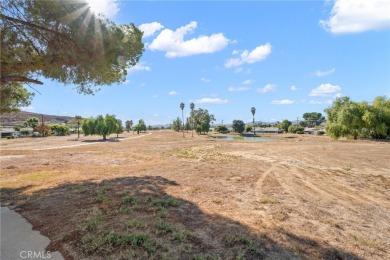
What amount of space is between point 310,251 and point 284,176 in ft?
28.9

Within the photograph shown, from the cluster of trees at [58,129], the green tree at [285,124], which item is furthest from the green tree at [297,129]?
the cluster of trees at [58,129]

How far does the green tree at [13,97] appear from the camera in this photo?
14.2 meters

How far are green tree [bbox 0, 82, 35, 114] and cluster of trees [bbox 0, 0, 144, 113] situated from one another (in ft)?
5.78

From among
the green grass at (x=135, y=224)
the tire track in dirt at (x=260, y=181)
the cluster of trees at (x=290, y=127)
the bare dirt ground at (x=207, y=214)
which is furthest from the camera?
the cluster of trees at (x=290, y=127)

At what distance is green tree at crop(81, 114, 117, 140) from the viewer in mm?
67938

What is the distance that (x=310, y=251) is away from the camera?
5.76m

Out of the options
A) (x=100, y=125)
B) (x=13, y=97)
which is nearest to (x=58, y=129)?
(x=100, y=125)

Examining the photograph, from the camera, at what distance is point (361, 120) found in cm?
4859

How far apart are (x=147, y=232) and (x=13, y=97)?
588 inches

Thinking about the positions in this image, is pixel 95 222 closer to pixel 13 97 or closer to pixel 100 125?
pixel 13 97

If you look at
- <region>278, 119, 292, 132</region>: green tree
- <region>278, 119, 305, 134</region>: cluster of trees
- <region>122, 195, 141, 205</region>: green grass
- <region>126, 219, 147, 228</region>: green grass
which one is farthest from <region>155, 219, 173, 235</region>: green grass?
<region>278, 119, 292, 132</region>: green tree

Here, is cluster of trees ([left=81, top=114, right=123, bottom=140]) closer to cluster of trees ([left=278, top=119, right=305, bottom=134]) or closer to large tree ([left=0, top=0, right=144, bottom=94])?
large tree ([left=0, top=0, right=144, bottom=94])

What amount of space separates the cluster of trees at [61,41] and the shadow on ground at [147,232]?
6.40 meters

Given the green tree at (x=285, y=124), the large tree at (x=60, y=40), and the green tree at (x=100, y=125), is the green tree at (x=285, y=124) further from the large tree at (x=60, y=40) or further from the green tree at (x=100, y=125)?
the large tree at (x=60, y=40)
